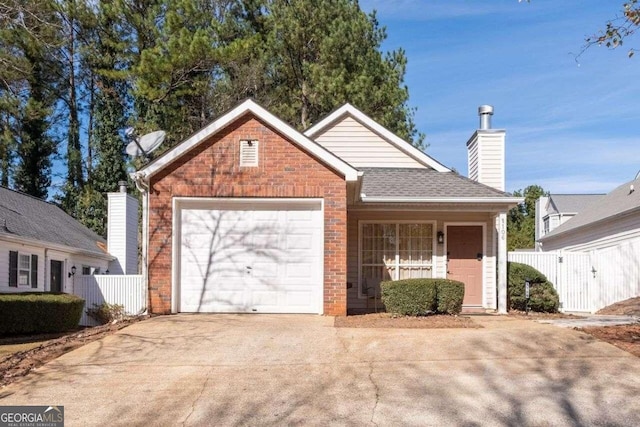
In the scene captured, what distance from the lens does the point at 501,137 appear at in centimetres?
1712

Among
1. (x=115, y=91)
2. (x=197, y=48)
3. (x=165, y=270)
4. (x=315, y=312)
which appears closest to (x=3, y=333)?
(x=165, y=270)

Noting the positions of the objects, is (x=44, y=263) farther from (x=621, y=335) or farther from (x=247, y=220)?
(x=621, y=335)

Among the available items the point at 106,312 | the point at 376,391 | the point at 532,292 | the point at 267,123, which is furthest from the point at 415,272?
the point at 376,391

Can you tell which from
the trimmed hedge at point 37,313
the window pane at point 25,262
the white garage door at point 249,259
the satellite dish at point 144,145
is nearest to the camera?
the white garage door at point 249,259

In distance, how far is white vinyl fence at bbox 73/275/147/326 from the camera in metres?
16.6

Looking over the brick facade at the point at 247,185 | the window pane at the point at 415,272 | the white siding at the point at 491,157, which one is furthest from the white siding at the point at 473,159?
the brick facade at the point at 247,185

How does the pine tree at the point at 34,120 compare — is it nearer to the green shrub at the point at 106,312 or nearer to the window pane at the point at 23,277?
the window pane at the point at 23,277

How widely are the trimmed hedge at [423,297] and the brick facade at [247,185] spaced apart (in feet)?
3.55

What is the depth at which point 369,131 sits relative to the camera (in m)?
18.4

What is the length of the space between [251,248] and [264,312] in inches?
55.3

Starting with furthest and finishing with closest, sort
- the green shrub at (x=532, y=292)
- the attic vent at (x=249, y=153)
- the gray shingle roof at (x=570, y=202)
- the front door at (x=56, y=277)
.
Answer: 1. the gray shingle roof at (x=570, y=202)
2. the front door at (x=56, y=277)
3. the green shrub at (x=532, y=292)
4. the attic vent at (x=249, y=153)

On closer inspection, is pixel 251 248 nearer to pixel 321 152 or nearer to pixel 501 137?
pixel 321 152

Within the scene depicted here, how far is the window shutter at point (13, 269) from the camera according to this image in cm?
1848

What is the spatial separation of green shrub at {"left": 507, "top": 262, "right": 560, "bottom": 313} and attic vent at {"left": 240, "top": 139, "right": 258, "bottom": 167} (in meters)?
7.29
